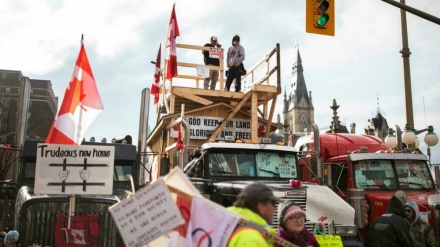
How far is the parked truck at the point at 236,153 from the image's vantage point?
7395 millimetres

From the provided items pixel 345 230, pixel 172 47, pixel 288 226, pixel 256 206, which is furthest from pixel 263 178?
pixel 172 47

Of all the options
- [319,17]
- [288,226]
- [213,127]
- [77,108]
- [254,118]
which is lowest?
[288,226]

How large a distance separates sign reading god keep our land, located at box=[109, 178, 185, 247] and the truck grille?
3.88m

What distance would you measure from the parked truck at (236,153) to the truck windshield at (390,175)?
1.86m

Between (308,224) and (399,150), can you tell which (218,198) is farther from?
(399,150)

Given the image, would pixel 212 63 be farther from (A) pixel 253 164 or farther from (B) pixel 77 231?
(B) pixel 77 231

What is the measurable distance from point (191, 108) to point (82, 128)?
811 centimetres

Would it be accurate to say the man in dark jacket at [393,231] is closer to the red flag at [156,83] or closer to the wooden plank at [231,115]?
the wooden plank at [231,115]

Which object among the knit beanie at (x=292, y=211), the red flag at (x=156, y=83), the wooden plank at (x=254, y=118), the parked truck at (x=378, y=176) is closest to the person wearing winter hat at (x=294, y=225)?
the knit beanie at (x=292, y=211)

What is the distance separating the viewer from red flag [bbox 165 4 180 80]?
14.2m

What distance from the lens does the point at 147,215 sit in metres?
3.68

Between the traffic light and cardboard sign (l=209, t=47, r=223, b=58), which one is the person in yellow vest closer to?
the traffic light

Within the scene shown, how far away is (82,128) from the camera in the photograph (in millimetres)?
7195

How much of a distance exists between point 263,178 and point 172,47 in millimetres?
6976
